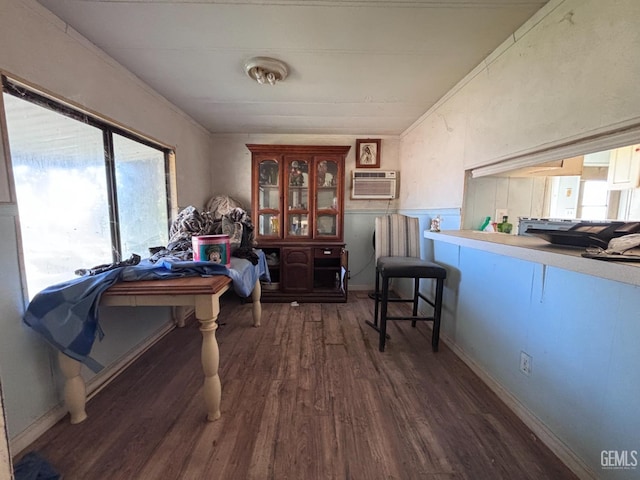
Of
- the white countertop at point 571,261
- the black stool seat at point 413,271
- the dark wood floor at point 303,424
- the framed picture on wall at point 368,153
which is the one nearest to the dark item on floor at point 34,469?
the dark wood floor at point 303,424

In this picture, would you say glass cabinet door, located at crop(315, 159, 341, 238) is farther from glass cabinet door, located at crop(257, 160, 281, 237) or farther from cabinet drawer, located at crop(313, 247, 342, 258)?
glass cabinet door, located at crop(257, 160, 281, 237)

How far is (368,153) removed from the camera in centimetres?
340

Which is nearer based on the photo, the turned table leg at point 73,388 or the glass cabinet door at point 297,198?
the turned table leg at point 73,388

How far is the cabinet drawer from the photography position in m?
3.11

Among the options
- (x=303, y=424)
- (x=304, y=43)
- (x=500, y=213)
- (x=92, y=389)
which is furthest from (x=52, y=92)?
(x=500, y=213)

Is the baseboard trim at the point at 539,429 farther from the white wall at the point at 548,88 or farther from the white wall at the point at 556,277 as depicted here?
the white wall at the point at 548,88

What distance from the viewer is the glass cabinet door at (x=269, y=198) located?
3.12 metres

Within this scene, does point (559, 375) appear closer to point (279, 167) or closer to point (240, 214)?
point (240, 214)

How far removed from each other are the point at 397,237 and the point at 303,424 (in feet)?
5.67

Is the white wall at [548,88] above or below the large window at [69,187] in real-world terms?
above

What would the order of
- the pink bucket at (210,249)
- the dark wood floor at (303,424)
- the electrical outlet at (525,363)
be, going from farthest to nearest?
1. the pink bucket at (210,249)
2. the electrical outlet at (525,363)
3. the dark wood floor at (303,424)

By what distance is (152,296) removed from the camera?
4.11ft

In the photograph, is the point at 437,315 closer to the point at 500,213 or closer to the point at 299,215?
the point at 500,213

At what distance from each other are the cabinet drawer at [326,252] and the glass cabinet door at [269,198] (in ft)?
1.75
